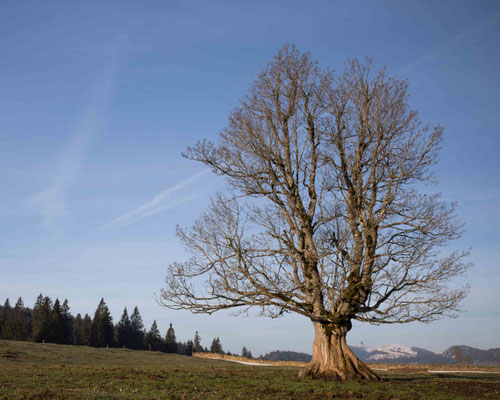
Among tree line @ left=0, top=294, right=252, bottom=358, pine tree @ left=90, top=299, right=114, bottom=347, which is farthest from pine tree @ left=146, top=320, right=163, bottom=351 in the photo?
pine tree @ left=90, top=299, right=114, bottom=347

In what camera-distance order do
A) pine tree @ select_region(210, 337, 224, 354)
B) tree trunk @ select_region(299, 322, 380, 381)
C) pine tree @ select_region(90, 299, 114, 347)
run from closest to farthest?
tree trunk @ select_region(299, 322, 380, 381) < pine tree @ select_region(90, 299, 114, 347) < pine tree @ select_region(210, 337, 224, 354)

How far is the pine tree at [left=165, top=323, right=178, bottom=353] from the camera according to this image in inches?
4434

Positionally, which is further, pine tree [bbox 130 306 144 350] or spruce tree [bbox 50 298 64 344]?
pine tree [bbox 130 306 144 350]

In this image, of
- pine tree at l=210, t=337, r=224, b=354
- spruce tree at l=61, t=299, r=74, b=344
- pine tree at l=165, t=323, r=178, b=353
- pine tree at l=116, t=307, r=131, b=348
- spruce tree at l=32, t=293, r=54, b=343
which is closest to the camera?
spruce tree at l=32, t=293, r=54, b=343

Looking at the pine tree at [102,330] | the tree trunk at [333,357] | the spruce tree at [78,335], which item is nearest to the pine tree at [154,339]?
the pine tree at [102,330]

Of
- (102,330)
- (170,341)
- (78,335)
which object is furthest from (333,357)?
(78,335)

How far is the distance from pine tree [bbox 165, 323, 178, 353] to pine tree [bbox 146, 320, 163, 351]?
2372 mm

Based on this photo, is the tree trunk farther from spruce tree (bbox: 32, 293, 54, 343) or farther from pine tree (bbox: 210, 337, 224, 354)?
pine tree (bbox: 210, 337, 224, 354)

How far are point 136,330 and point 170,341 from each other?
34.3 feet

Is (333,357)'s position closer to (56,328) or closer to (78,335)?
(56,328)

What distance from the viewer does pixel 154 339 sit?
109 metres

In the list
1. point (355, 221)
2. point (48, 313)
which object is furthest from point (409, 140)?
point (48, 313)

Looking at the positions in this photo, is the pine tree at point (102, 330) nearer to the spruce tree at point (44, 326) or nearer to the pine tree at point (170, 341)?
the spruce tree at point (44, 326)

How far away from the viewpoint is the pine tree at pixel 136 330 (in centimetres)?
10594
